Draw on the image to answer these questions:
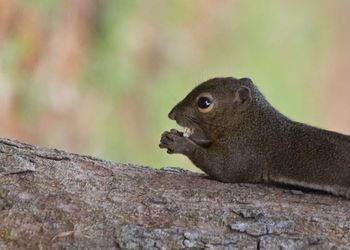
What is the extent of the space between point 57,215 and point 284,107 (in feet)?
18.5

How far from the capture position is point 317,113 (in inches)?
345

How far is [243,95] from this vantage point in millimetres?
3750

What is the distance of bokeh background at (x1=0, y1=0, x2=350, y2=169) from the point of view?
651 cm

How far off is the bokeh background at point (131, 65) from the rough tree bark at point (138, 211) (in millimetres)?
3472

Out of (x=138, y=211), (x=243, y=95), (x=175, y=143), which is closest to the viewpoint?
(x=138, y=211)

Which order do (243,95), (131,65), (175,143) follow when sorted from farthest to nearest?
(131,65) < (243,95) < (175,143)

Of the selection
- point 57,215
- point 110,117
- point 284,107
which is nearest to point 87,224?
point 57,215

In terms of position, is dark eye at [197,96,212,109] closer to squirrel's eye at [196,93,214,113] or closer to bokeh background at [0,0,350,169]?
squirrel's eye at [196,93,214,113]

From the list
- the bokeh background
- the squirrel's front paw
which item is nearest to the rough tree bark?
the squirrel's front paw

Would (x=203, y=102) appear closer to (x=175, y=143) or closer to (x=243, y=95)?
(x=243, y=95)

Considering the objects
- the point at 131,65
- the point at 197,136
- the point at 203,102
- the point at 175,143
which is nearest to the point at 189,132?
the point at 197,136

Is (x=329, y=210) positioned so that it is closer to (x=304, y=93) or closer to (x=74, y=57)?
(x=74, y=57)

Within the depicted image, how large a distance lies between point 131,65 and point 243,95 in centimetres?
351

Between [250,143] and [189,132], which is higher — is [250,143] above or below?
below
